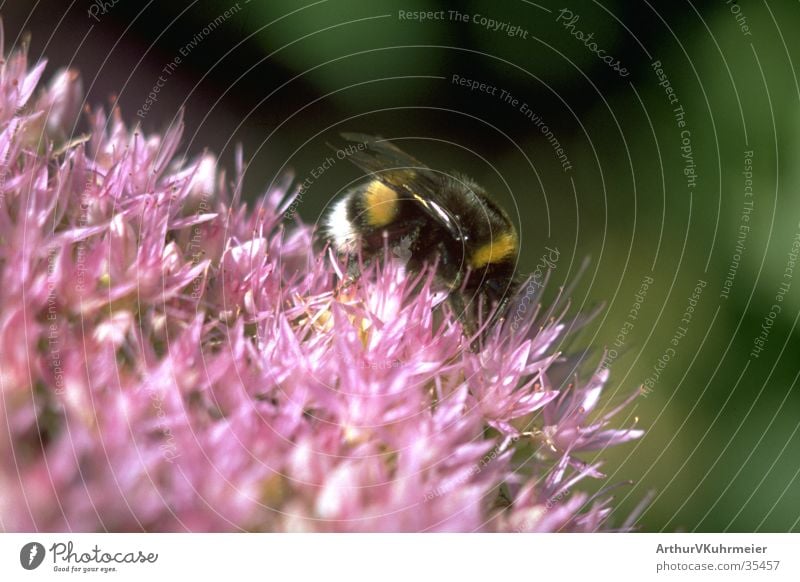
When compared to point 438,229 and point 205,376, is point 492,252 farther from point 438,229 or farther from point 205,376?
point 205,376

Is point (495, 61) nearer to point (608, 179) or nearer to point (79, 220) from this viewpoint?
point (608, 179)
